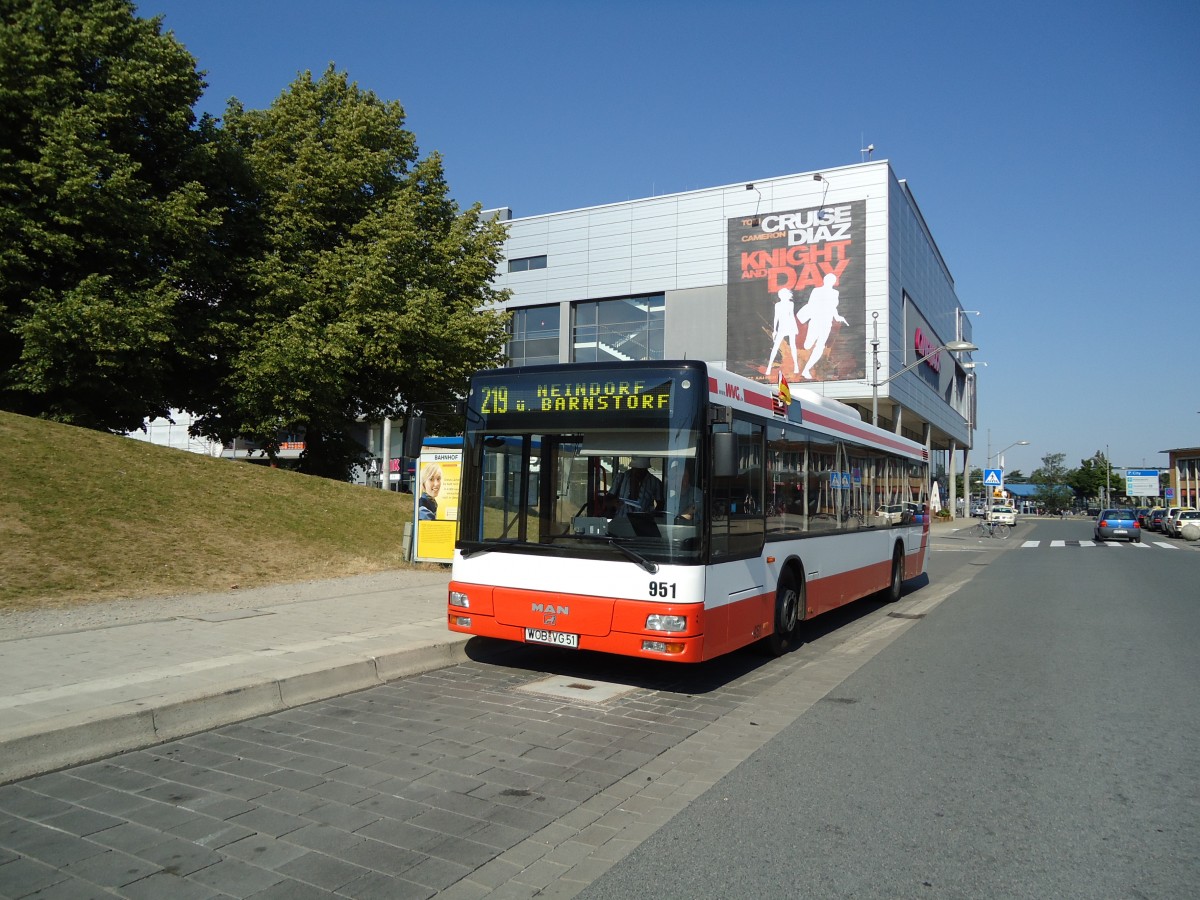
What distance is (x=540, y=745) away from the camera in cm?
589

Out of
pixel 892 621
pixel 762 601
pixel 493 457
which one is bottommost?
pixel 892 621

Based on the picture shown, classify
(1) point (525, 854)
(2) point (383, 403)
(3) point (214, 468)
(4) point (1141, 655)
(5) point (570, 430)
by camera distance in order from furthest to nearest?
(2) point (383, 403) → (3) point (214, 468) → (4) point (1141, 655) → (5) point (570, 430) → (1) point (525, 854)

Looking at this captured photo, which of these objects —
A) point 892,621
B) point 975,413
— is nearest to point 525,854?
point 892,621

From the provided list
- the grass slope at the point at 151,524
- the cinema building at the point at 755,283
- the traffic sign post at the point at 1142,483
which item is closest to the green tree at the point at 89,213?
the grass slope at the point at 151,524

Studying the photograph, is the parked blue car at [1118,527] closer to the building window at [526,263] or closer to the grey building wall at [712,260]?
the grey building wall at [712,260]

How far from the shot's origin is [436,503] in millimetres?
15305

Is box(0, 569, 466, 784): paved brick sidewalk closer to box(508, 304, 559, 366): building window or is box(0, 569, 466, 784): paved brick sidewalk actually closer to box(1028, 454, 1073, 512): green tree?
box(508, 304, 559, 366): building window

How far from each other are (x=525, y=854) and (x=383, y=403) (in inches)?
1049

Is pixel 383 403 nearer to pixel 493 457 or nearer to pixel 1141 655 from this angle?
pixel 493 457

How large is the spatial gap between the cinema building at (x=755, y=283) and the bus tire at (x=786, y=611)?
3342 cm

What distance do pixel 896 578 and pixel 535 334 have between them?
42206mm

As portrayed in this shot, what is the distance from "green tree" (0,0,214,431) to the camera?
826 inches

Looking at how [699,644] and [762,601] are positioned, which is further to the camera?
[762,601]

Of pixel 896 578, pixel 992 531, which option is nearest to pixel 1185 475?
pixel 992 531
